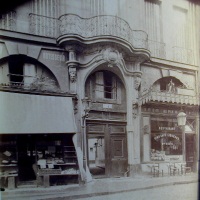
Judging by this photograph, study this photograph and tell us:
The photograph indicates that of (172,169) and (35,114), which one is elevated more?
(35,114)

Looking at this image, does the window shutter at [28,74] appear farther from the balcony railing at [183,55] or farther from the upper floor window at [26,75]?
the balcony railing at [183,55]

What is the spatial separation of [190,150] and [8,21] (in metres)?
3.78

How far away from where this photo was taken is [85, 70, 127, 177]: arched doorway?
5.32 meters

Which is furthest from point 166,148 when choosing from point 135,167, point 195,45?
point 195,45

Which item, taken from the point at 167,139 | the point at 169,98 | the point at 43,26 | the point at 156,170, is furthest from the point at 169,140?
the point at 43,26

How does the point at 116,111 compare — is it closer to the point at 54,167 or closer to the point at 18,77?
the point at 54,167

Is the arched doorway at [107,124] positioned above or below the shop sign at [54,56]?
below

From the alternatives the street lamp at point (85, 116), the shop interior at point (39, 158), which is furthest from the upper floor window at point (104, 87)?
the shop interior at point (39, 158)

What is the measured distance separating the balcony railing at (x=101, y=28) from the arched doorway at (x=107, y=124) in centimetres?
74

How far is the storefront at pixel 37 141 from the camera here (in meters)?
4.20

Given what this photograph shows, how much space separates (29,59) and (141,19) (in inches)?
78.9

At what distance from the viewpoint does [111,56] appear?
16.7 ft

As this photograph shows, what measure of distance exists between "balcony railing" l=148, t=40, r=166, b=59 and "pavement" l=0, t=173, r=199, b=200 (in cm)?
214

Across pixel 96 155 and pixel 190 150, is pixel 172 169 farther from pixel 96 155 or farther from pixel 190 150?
pixel 96 155
